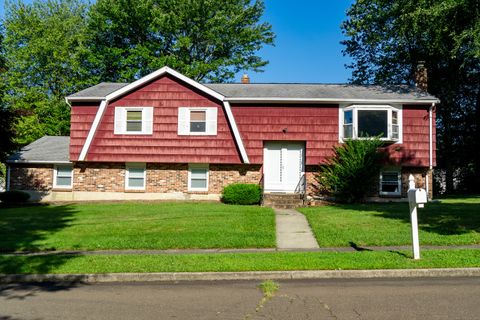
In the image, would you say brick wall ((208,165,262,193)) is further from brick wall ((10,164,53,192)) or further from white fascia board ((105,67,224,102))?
brick wall ((10,164,53,192))

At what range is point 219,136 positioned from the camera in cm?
2150

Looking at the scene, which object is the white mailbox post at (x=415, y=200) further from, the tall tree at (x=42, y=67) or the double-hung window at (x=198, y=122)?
the tall tree at (x=42, y=67)

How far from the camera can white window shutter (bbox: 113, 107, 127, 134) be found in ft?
71.5

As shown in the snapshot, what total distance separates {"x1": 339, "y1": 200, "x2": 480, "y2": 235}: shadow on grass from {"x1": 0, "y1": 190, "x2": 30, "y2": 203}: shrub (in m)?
15.6

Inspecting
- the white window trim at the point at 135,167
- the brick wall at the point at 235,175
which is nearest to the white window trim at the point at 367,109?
the brick wall at the point at 235,175

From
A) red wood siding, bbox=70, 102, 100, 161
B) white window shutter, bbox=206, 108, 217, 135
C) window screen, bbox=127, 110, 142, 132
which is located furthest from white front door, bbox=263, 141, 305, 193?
red wood siding, bbox=70, 102, 100, 161

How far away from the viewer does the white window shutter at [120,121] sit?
21.8m

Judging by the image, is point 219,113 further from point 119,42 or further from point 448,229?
point 119,42

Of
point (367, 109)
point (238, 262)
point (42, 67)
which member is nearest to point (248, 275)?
point (238, 262)

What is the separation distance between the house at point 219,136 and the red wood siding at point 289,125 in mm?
46

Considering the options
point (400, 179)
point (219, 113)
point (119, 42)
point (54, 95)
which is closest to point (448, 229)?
point (400, 179)

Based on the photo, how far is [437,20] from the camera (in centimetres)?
2198

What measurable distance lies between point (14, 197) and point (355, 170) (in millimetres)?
16148

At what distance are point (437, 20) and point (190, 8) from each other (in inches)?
853
